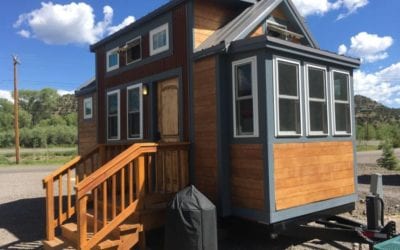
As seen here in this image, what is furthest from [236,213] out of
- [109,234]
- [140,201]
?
[109,234]

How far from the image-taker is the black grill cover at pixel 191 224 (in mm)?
5781

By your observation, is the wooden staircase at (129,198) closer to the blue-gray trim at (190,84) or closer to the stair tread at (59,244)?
the stair tread at (59,244)

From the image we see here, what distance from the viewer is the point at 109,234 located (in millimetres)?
6695

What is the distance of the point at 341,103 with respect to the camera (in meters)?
7.71

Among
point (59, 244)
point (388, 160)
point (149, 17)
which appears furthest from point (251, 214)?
point (388, 160)

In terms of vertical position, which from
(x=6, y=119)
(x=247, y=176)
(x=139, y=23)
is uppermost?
(x=6, y=119)

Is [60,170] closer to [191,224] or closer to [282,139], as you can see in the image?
[191,224]

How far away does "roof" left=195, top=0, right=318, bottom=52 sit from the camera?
713 cm

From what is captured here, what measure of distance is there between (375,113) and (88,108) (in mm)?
114965

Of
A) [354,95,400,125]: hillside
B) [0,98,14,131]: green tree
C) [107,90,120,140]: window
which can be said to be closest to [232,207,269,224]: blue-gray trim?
[107,90,120,140]: window

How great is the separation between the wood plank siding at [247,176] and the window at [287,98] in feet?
1.75

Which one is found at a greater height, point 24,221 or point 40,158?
point 40,158

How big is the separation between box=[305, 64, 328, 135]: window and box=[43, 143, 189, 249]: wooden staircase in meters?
2.30

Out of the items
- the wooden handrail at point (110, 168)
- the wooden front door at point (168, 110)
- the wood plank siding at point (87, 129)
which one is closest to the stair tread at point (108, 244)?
the wooden handrail at point (110, 168)
